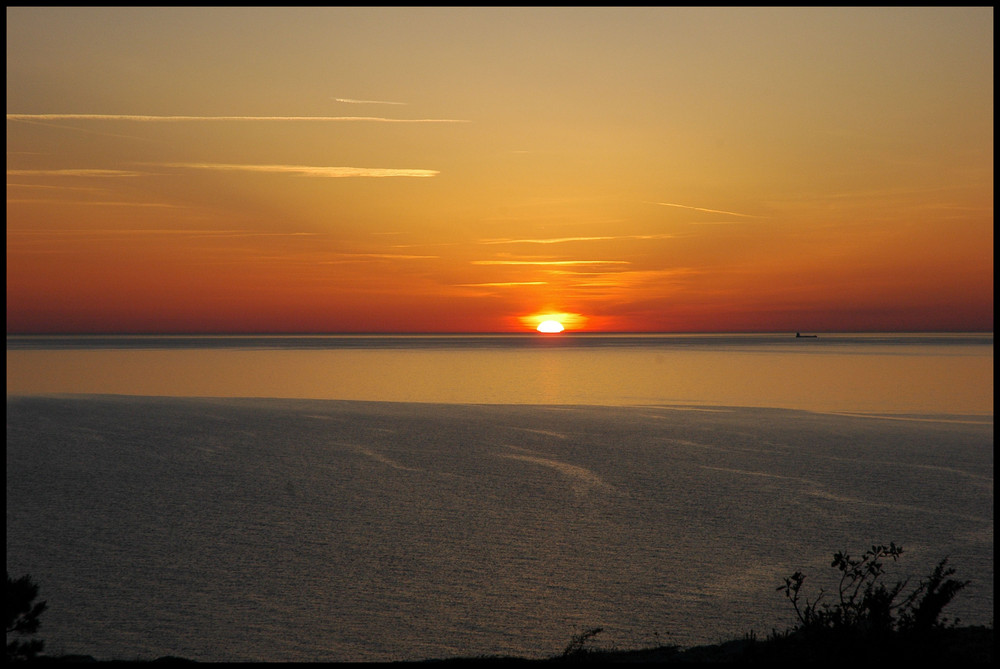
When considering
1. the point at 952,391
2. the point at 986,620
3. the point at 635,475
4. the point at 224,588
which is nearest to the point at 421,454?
the point at 635,475

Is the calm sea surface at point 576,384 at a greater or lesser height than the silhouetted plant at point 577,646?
greater

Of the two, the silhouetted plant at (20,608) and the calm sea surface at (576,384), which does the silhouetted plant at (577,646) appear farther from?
the calm sea surface at (576,384)

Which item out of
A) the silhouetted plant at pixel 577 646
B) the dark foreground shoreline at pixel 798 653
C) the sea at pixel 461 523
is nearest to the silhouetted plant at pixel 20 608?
the dark foreground shoreline at pixel 798 653

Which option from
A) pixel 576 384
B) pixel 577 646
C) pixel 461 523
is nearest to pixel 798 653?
pixel 577 646

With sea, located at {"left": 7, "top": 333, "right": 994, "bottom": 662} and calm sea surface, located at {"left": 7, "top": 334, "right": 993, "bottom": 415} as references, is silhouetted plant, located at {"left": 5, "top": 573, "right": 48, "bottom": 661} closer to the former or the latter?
sea, located at {"left": 7, "top": 333, "right": 994, "bottom": 662}

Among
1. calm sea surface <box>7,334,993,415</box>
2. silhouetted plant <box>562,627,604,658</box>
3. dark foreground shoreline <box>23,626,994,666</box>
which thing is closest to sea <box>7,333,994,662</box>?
silhouetted plant <box>562,627,604,658</box>

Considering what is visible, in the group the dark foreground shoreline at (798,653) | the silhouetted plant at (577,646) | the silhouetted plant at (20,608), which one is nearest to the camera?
the dark foreground shoreline at (798,653)

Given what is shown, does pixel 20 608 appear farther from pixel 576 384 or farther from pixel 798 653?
pixel 576 384

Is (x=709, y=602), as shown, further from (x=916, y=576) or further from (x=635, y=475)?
(x=635, y=475)
